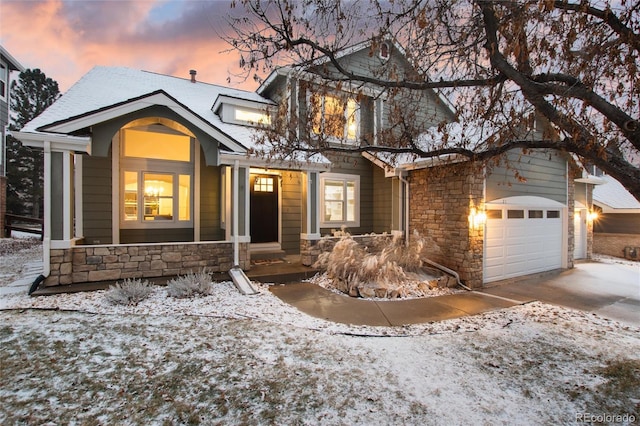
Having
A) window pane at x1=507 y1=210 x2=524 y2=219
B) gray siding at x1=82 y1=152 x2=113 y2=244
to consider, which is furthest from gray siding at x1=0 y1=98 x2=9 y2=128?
window pane at x1=507 y1=210 x2=524 y2=219

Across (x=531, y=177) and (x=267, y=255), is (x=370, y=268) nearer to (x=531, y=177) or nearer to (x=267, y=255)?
(x=267, y=255)

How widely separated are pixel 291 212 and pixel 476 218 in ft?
17.4

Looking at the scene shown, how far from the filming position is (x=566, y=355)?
4125mm

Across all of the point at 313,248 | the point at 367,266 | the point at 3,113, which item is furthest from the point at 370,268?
the point at 3,113

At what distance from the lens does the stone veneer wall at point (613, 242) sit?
13.4 meters

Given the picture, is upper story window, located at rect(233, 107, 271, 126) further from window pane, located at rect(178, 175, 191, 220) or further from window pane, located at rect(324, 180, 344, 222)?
window pane, located at rect(324, 180, 344, 222)

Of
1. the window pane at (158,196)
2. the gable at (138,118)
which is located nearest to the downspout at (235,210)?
the gable at (138,118)

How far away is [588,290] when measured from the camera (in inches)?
306

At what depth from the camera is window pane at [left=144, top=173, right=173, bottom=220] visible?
27.9 feet

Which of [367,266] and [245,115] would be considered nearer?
[367,266]

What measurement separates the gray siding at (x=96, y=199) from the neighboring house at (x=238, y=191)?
3 centimetres

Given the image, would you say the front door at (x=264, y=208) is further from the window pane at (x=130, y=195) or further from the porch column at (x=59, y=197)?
the porch column at (x=59, y=197)

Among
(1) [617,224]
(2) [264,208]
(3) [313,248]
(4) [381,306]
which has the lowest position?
(4) [381,306]

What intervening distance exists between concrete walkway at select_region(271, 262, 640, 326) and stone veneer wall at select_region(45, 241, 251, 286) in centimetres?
176
